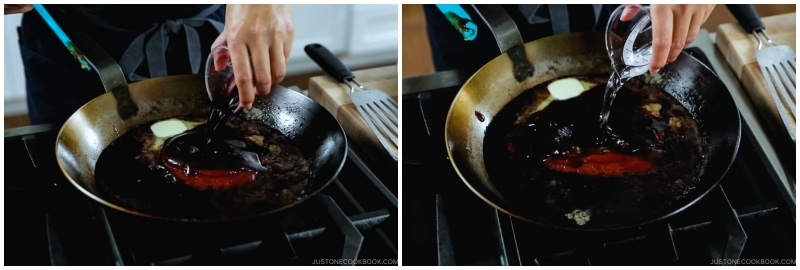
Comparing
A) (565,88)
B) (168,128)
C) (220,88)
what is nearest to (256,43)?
(220,88)

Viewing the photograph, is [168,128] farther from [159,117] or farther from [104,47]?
[104,47]

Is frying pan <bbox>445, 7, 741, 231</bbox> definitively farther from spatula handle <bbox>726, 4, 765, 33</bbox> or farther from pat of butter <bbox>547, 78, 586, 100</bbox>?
spatula handle <bbox>726, 4, 765, 33</bbox>

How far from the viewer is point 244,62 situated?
135cm

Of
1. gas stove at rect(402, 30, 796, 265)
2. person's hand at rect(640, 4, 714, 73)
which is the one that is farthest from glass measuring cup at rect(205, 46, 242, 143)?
person's hand at rect(640, 4, 714, 73)

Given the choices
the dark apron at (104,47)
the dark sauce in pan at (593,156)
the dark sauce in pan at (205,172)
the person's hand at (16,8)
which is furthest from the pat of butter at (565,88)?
the person's hand at (16,8)

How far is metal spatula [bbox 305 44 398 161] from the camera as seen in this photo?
1.45 metres

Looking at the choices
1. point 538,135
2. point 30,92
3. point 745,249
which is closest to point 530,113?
point 538,135

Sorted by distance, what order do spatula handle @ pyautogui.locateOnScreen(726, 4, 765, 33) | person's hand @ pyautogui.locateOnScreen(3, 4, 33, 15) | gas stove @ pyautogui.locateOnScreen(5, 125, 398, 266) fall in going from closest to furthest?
gas stove @ pyautogui.locateOnScreen(5, 125, 398, 266) → person's hand @ pyautogui.locateOnScreen(3, 4, 33, 15) → spatula handle @ pyautogui.locateOnScreen(726, 4, 765, 33)

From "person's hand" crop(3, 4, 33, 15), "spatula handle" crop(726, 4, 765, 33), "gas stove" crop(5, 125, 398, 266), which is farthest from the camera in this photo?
"spatula handle" crop(726, 4, 765, 33)

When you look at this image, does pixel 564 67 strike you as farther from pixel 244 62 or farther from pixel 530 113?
pixel 244 62

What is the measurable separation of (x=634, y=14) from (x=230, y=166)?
0.63 meters

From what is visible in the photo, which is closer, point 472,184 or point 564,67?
point 472,184

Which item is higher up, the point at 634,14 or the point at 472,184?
the point at 634,14

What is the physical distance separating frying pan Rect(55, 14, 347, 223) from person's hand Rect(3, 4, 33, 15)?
74 millimetres
